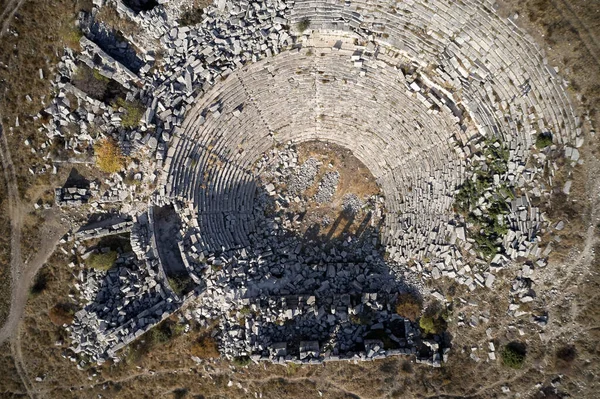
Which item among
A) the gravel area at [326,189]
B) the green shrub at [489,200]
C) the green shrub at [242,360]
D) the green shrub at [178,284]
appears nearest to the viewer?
the green shrub at [489,200]

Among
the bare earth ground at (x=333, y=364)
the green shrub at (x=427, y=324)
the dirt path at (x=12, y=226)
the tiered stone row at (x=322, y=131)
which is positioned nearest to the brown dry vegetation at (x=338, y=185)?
the tiered stone row at (x=322, y=131)

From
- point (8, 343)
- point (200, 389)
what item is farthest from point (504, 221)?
point (8, 343)

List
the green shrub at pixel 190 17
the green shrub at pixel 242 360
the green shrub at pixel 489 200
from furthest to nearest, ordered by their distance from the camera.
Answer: the green shrub at pixel 242 360 → the green shrub at pixel 190 17 → the green shrub at pixel 489 200

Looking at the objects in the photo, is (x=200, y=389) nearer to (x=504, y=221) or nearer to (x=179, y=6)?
(x=504, y=221)

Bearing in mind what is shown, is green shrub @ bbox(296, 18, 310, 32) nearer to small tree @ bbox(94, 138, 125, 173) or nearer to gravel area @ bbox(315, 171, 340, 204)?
gravel area @ bbox(315, 171, 340, 204)

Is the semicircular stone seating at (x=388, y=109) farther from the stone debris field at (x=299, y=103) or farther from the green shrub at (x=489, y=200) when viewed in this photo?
the green shrub at (x=489, y=200)

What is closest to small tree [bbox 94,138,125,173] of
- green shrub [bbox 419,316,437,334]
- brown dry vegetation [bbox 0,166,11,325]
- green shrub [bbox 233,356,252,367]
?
brown dry vegetation [bbox 0,166,11,325]
